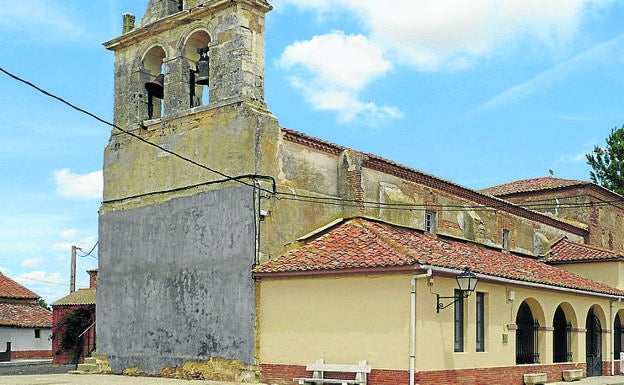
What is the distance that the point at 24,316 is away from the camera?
44531mm

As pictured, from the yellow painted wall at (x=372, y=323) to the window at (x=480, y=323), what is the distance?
112 millimetres

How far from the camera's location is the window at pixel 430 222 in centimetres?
2553

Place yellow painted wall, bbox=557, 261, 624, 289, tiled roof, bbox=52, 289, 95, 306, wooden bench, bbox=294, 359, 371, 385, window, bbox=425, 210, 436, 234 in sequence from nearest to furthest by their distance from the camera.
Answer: wooden bench, bbox=294, 359, 371, 385, window, bbox=425, 210, 436, 234, yellow painted wall, bbox=557, 261, 624, 289, tiled roof, bbox=52, 289, 95, 306

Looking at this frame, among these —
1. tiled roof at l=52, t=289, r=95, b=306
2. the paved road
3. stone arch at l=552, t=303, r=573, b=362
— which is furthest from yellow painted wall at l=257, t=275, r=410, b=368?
tiled roof at l=52, t=289, r=95, b=306

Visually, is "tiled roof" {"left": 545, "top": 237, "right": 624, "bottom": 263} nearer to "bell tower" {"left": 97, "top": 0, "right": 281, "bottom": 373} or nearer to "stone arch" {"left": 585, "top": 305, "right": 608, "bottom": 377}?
"stone arch" {"left": 585, "top": 305, "right": 608, "bottom": 377}

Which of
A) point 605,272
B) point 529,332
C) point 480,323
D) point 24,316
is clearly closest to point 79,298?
point 24,316

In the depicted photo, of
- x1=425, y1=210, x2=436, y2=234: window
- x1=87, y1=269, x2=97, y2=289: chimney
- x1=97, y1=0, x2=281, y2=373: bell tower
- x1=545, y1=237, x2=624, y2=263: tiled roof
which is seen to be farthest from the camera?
x1=87, y1=269, x2=97, y2=289: chimney

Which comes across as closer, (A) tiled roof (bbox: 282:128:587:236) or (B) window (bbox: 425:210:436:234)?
(A) tiled roof (bbox: 282:128:587:236)

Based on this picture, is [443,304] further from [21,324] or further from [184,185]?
[21,324]

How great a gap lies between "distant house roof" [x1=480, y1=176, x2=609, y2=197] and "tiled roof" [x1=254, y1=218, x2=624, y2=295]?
1498 centimetres

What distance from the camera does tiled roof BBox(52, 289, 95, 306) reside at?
35750 millimetres

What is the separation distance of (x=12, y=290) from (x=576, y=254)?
3269cm

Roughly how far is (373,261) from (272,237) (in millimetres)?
3340

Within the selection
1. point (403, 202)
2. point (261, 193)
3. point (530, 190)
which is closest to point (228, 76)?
point (261, 193)
